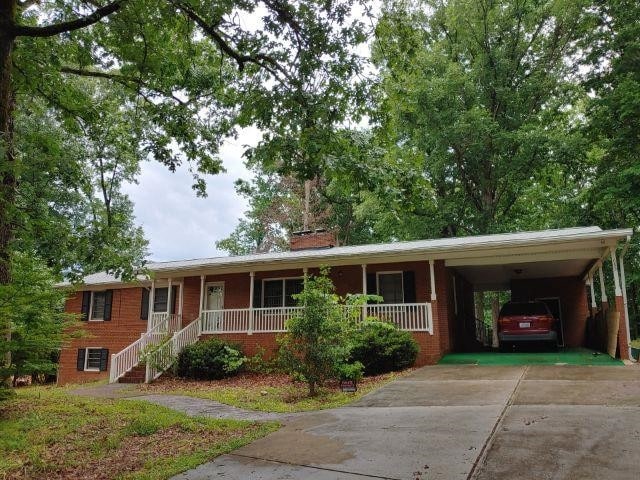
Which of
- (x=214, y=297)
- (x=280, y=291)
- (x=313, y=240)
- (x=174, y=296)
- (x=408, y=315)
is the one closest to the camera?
(x=408, y=315)

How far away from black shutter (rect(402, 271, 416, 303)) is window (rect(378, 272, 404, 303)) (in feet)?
0.75

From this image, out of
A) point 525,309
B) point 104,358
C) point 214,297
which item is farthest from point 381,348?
point 104,358

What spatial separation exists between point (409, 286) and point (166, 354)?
26.2 feet

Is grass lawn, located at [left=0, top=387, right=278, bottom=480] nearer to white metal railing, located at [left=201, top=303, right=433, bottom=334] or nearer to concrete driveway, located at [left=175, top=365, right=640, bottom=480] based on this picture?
concrete driveway, located at [left=175, top=365, right=640, bottom=480]

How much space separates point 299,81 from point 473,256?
912 cm

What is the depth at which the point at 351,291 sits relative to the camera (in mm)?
16016

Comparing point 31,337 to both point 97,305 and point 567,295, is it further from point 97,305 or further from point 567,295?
point 567,295

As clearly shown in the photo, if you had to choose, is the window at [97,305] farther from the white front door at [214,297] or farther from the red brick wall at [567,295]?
the red brick wall at [567,295]

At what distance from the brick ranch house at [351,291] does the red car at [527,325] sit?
56.7 inches

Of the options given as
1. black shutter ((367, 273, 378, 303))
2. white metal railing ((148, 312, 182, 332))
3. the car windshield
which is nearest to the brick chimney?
black shutter ((367, 273, 378, 303))

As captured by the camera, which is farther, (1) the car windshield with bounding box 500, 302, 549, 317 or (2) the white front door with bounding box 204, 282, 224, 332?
(2) the white front door with bounding box 204, 282, 224, 332

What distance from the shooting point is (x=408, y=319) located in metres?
14.0

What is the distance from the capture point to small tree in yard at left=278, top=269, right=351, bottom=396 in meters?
9.48

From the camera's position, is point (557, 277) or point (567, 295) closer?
point (567, 295)
